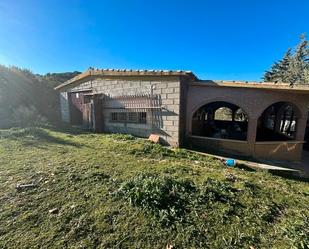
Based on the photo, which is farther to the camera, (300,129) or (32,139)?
(32,139)

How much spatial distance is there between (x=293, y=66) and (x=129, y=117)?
2588 centimetres

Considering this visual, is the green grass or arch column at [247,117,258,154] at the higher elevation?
arch column at [247,117,258,154]

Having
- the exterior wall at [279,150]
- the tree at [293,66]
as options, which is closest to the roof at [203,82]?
the exterior wall at [279,150]

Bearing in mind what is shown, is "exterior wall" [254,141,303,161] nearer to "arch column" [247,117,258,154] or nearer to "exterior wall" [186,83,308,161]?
"exterior wall" [186,83,308,161]

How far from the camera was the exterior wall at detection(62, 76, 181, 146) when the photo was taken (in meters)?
7.39

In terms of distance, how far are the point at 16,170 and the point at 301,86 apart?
8.85 meters

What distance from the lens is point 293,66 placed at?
78.4 ft

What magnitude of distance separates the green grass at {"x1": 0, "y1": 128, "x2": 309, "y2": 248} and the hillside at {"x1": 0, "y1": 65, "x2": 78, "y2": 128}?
11.4m

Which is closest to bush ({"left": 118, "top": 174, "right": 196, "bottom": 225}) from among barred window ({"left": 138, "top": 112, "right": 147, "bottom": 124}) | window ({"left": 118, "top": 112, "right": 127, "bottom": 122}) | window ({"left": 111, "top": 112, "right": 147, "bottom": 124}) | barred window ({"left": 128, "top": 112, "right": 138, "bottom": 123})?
barred window ({"left": 138, "top": 112, "right": 147, "bottom": 124})

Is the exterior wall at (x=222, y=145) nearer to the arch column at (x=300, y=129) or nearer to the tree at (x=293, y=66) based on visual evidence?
the arch column at (x=300, y=129)

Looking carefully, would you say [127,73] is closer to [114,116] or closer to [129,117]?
[129,117]

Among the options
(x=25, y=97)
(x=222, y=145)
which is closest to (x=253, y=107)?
(x=222, y=145)

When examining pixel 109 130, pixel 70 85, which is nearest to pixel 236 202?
pixel 109 130

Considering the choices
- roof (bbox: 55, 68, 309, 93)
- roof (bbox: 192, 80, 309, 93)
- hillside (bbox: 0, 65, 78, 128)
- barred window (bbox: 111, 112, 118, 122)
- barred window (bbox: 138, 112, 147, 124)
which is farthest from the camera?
hillside (bbox: 0, 65, 78, 128)
